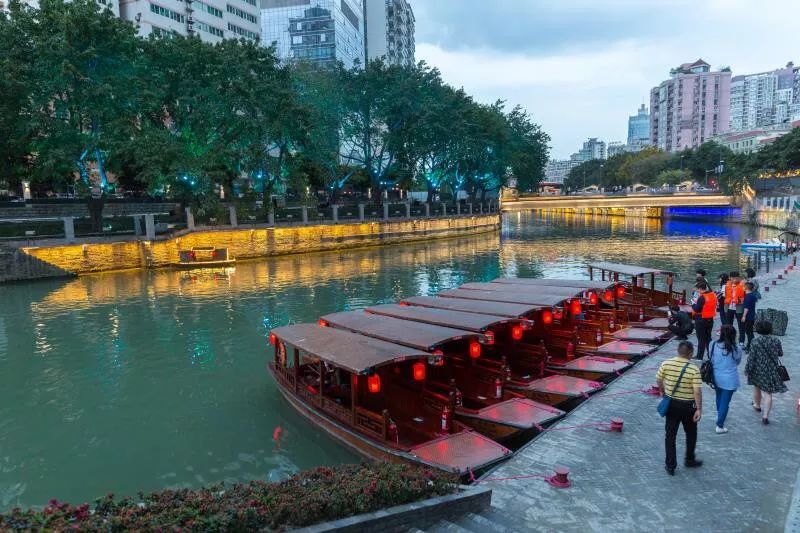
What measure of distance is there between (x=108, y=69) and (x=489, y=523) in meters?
39.9

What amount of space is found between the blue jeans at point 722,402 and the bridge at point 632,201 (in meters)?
74.2

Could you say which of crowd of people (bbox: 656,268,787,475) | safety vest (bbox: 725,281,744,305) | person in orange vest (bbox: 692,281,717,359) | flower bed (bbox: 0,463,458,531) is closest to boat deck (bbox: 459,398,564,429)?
crowd of people (bbox: 656,268,787,475)

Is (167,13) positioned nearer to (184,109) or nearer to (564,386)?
(184,109)

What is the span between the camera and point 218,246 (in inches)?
1692

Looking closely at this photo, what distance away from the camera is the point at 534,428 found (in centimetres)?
1020

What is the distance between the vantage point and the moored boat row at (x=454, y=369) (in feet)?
33.0

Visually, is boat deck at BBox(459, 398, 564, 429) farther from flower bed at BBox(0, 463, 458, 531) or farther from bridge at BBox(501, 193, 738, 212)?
bridge at BBox(501, 193, 738, 212)

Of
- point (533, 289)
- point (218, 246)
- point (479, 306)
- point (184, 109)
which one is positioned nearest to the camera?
point (479, 306)

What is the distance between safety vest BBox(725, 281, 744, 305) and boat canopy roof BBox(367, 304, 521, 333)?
5486 mm

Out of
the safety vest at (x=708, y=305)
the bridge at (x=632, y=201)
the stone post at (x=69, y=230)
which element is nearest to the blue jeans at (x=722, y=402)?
the safety vest at (x=708, y=305)

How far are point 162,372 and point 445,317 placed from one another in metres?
8.99

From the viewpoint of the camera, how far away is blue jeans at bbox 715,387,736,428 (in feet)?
28.0

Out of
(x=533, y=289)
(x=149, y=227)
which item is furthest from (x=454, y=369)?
(x=149, y=227)

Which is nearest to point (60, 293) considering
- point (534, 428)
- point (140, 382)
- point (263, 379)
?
point (140, 382)
